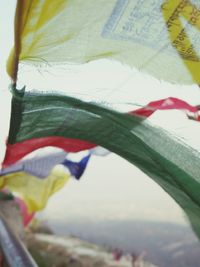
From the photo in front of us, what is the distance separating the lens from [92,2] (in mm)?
1395

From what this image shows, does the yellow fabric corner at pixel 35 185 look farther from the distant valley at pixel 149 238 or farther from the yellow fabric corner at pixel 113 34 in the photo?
the distant valley at pixel 149 238

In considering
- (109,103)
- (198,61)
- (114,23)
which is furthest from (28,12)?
(198,61)

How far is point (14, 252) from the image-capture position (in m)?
1.40

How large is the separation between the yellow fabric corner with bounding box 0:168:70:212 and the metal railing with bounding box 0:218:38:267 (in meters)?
1.45

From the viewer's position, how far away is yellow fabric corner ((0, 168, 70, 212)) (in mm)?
3346

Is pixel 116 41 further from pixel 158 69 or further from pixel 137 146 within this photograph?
pixel 137 146

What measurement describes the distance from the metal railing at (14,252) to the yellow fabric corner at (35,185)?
1.45 metres

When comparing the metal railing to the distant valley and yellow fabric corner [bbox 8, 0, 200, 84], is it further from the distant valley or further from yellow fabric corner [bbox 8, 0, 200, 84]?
the distant valley

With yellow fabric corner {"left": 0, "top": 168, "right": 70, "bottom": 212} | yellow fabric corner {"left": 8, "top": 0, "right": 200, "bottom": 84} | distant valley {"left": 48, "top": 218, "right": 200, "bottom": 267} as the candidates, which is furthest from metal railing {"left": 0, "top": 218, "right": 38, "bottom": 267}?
distant valley {"left": 48, "top": 218, "right": 200, "bottom": 267}

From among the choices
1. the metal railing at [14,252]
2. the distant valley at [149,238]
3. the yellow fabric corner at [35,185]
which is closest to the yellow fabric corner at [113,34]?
the metal railing at [14,252]

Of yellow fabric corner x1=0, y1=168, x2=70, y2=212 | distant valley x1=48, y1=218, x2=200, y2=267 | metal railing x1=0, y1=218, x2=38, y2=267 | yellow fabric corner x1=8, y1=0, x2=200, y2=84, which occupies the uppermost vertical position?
yellow fabric corner x1=8, y1=0, x2=200, y2=84

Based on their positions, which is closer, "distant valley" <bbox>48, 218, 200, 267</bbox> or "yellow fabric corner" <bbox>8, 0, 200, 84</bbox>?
"yellow fabric corner" <bbox>8, 0, 200, 84</bbox>

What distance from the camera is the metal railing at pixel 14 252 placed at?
49.8 inches

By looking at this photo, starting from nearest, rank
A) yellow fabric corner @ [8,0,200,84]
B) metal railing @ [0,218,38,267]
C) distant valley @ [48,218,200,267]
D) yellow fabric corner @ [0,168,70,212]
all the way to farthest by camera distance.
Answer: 1. metal railing @ [0,218,38,267]
2. yellow fabric corner @ [8,0,200,84]
3. yellow fabric corner @ [0,168,70,212]
4. distant valley @ [48,218,200,267]
